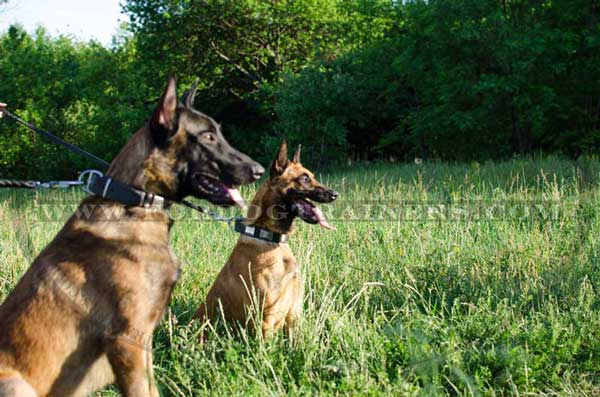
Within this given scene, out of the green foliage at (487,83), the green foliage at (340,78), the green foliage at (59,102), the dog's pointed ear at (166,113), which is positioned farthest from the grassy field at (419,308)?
the green foliage at (59,102)

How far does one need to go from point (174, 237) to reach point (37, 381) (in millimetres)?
4530

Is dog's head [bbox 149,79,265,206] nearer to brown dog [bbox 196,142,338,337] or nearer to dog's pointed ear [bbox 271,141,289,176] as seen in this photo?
brown dog [bbox 196,142,338,337]

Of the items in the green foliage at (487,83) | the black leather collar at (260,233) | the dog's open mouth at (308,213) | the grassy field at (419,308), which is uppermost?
the green foliage at (487,83)

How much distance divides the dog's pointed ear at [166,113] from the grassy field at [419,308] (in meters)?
1.42

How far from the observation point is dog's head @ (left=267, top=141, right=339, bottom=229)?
4.40 metres

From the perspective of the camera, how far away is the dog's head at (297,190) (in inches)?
173

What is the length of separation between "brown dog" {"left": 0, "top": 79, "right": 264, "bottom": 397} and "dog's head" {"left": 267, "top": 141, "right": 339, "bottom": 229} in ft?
5.63

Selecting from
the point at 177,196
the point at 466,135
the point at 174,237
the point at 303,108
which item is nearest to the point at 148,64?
the point at 303,108

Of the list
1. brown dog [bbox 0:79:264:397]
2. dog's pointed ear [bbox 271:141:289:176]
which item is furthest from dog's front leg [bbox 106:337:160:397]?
dog's pointed ear [bbox 271:141:289:176]

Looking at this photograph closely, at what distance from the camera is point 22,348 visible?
233 cm

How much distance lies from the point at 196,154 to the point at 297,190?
186cm

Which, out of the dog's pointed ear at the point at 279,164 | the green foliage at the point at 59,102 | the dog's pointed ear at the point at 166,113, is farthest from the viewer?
the green foliage at the point at 59,102

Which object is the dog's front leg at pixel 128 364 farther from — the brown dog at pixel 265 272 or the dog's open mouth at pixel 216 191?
the brown dog at pixel 265 272

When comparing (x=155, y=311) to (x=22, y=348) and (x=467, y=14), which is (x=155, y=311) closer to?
(x=22, y=348)
